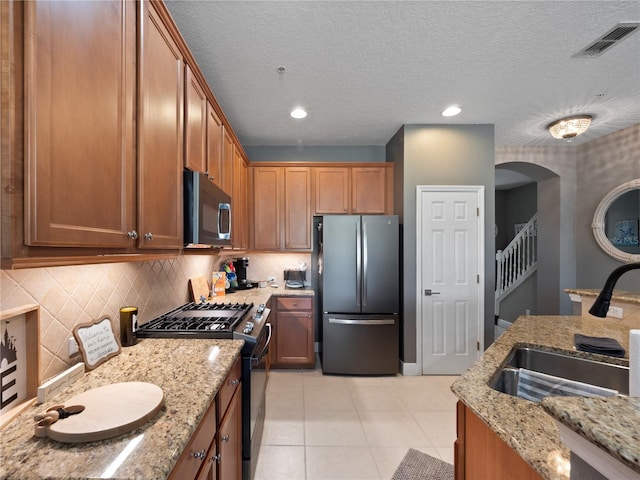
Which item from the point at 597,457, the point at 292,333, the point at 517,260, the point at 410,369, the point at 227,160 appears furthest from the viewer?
the point at 517,260

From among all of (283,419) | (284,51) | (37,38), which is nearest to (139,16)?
(37,38)

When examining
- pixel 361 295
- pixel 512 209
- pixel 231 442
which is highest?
pixel 512 209

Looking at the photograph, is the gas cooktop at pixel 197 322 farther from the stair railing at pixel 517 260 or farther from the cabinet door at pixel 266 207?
the stair railing at pixel 517 260

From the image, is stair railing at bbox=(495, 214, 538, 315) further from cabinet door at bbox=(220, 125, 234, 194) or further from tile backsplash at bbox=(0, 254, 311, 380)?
tile backsplash at bbox=(0, 254, 311, 380)

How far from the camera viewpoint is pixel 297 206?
3666mm

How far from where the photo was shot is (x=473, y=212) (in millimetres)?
3213

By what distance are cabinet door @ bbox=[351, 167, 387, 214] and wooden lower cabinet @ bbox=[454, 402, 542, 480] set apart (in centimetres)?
274

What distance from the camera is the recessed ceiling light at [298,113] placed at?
2.87 m

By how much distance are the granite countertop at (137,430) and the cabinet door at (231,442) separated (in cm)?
27

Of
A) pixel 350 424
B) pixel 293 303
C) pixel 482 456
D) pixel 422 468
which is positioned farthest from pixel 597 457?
pixel 293 303

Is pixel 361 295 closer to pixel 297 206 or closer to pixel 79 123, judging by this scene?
pixel 297 206

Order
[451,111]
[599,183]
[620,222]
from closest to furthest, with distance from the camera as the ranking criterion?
[451,111] → [620,222] → [599,183]

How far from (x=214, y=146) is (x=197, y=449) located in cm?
194

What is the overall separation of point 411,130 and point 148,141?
2.82 m
